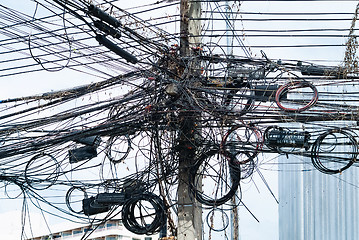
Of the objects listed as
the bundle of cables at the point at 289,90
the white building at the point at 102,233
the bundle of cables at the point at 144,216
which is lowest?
the white building at the point at 102,233

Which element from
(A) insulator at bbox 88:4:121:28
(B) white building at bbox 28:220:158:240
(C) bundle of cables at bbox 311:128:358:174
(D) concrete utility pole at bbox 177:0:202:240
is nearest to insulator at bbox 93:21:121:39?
(A) insulator at bbox 88:4:121:28

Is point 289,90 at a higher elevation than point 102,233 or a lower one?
higher

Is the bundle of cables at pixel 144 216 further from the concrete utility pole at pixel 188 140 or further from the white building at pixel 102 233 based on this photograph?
the white building at pixel 102 233

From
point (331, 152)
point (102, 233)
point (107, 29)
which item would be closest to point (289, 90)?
point (331, 152)

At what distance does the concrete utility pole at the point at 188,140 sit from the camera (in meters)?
9.16

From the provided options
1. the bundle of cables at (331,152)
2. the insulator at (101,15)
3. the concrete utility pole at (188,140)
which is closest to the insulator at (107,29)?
the insulator at (101,15)

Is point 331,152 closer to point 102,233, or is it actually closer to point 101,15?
point 101,15

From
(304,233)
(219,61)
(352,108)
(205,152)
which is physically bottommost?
(304,233)

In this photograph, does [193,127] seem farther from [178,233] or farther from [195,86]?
[178,233]

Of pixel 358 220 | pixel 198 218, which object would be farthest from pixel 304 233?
pixel 198 218

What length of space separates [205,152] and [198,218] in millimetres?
1068

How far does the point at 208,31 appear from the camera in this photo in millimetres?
10328

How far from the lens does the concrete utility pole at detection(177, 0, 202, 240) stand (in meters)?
9.16

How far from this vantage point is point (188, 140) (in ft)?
31.2
